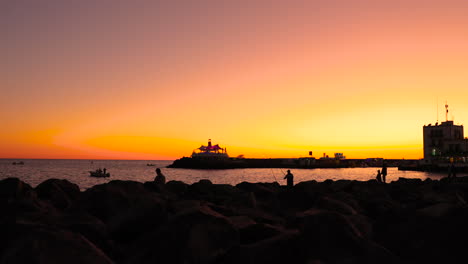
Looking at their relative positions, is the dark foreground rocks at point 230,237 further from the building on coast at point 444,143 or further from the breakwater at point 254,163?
the breakwater at point 254,163

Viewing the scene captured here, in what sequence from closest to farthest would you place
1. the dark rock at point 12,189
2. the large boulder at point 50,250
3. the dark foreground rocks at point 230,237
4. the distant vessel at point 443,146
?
the large boulder at point 50,250 < the dark foreground rocks at point 230,237 < the dark rock at point 12,189 < the distant vessel at point 443,146

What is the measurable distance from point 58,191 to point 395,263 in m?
10.2

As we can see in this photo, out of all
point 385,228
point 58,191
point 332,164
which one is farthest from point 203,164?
point 385,228

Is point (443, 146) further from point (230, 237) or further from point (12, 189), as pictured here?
point (230, 237)

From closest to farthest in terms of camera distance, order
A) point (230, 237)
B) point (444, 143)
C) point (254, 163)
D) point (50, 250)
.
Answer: point (50, 250) → point (230, 237) → point (444, 143) → point (254, 163)

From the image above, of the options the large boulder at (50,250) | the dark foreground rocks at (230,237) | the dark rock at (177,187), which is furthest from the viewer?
the dark rock at (177,187)

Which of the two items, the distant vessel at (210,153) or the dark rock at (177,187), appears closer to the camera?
the dark rock at (177,187)

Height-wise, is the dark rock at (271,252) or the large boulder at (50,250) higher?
the large boulder at (50,250)

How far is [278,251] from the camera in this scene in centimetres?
503

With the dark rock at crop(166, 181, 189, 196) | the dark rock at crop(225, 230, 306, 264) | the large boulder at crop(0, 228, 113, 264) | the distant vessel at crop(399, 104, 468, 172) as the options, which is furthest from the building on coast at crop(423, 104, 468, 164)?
the large boulder at crop(0, 228, 113, 264)

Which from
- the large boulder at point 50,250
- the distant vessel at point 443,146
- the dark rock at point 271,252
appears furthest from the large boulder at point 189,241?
the distant vessel at point 443,146

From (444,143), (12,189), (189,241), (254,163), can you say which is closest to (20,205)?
(12,189)

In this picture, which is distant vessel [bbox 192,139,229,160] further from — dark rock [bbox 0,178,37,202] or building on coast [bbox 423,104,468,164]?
dark rock [bbox 0,178,37,202]

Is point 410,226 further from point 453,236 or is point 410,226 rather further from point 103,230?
point 103,230
